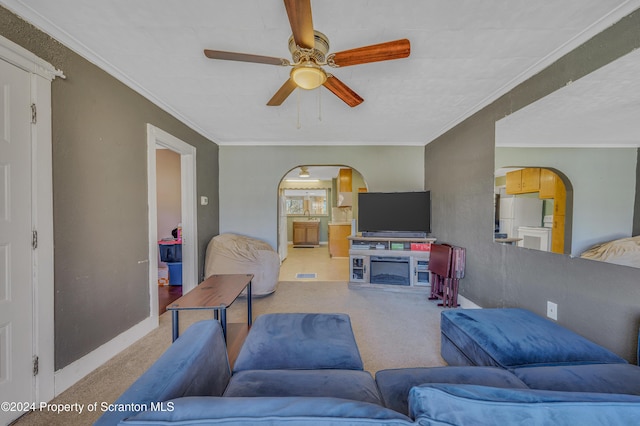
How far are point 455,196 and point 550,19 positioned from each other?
205cm

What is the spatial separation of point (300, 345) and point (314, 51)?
1.72m

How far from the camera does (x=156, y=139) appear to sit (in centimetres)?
276

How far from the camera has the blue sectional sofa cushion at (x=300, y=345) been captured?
52.3 inches

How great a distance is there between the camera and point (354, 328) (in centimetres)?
255

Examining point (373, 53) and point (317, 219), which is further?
point (317, 219)

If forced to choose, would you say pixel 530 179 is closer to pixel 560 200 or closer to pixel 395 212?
pixel 560 200

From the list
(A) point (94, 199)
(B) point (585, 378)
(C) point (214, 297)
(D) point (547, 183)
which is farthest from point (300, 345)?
(D) point (547, 183)

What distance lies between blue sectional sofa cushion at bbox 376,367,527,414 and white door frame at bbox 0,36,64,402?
2.03 m

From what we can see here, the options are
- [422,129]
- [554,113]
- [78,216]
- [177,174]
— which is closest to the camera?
[78,216]

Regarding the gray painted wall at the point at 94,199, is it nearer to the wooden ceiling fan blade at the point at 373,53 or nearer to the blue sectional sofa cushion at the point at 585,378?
the wooden ceiling fan blade at the point at 373,53

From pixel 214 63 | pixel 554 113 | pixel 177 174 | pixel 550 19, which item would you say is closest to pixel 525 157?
pixel 554 113

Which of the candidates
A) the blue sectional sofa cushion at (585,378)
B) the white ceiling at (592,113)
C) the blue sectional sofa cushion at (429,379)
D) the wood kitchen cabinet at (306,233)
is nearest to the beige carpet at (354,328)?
the blue sectional sofa cushion at (429,379)

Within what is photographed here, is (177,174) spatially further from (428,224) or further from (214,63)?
(428,224)

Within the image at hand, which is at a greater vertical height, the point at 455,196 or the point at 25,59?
the point at 25,59
